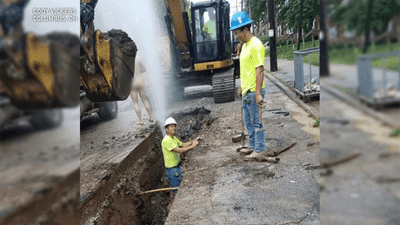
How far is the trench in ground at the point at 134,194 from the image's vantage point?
150 inches

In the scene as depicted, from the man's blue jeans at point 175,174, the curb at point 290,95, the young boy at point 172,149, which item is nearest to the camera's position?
the young boy at point 172,149

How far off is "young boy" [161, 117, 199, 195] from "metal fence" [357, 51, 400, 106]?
11.9 feet

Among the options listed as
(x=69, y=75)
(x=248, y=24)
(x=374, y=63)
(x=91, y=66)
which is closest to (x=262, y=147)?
(x=248, y=24)

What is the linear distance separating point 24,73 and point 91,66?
1.79 meters

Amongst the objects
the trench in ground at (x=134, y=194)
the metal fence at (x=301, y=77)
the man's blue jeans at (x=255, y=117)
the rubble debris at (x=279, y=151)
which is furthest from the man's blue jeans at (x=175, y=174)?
the metal fence at (x=301, y=77)

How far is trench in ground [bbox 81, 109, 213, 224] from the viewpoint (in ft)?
12.5

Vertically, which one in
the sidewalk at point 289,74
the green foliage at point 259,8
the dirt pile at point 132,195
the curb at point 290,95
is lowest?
the dirt pile at point 132,195

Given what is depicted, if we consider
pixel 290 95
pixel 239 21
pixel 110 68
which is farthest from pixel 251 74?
pixel 290 95

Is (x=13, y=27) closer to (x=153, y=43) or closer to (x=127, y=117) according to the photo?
(x=127, y=117)

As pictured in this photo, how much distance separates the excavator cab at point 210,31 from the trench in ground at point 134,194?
3268mm

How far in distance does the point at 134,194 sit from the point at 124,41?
2.66 meters

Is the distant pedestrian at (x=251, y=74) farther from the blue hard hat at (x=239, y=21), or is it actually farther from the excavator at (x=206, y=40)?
the excavator at (x=206, y=40)

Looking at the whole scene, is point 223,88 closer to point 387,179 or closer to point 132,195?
point 132,195

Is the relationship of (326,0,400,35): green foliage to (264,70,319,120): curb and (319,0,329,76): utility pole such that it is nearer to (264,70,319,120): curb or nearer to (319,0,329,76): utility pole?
(319,0,329,76): utility pole
